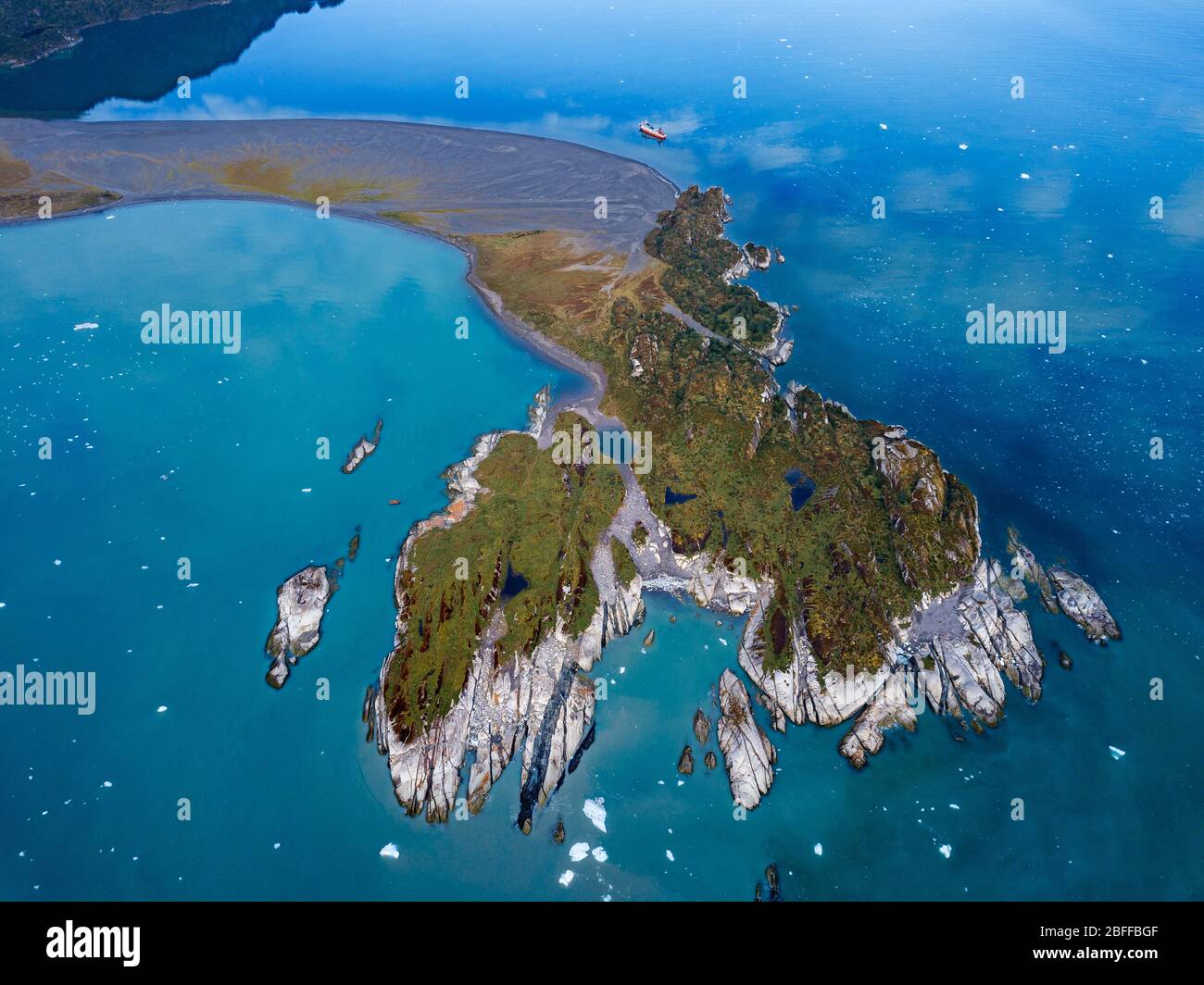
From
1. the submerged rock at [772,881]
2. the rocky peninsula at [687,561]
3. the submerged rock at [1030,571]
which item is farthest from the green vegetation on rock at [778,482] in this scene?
the submerged rock at [772,881]

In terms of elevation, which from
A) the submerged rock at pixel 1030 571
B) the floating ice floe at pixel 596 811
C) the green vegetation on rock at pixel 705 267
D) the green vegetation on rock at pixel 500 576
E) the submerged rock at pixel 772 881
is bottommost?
the submerged rock at pixel 772 881

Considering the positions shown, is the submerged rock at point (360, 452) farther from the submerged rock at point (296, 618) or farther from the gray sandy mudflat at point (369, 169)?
the gray sandy mudflat at point (369, 169)

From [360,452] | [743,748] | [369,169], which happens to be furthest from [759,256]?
[743,748]

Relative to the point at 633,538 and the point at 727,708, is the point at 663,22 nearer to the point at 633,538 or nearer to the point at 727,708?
the point at 633,538

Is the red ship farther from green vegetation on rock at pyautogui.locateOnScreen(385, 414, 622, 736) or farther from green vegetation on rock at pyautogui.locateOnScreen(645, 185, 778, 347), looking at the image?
green vegetation on rock at pyautogui.locateOnScreen(385, 414, 622, 736)

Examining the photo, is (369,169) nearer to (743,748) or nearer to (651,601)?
(651,601)

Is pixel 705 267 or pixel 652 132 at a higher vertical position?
pixel 652 132

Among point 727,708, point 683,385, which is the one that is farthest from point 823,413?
point 727,708
